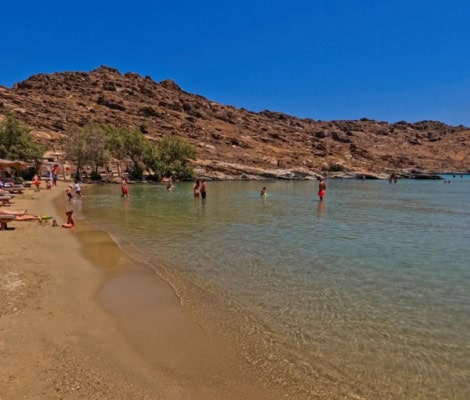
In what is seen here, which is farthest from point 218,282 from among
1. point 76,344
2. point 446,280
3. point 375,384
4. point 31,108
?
point 31,108

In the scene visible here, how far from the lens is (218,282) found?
9.71m

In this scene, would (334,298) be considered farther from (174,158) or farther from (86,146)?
(174,158)

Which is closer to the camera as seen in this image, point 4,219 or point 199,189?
point 4,219

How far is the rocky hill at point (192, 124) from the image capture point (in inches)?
3637

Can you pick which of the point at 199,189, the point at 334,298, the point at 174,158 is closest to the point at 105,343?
the point at 334,298

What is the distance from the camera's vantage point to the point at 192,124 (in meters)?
123

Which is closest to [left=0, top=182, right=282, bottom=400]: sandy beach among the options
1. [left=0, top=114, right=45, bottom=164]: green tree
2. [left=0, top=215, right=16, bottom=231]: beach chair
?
[left=0, top=215, right=16, bottom=231]: beach chair

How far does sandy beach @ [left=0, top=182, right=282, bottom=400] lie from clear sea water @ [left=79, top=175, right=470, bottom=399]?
Result: 577 mm

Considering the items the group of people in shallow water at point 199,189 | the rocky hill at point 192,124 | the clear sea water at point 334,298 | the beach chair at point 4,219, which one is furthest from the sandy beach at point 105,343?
the rocky hill at point 192,124

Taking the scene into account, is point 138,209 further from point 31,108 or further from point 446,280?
point 31,108

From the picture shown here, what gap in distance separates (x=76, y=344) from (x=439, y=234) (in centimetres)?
1675

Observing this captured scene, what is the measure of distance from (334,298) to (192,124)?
118m

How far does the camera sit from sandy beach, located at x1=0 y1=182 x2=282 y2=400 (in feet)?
15.8

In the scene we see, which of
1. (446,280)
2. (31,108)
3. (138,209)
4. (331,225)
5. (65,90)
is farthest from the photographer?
(65,90)
